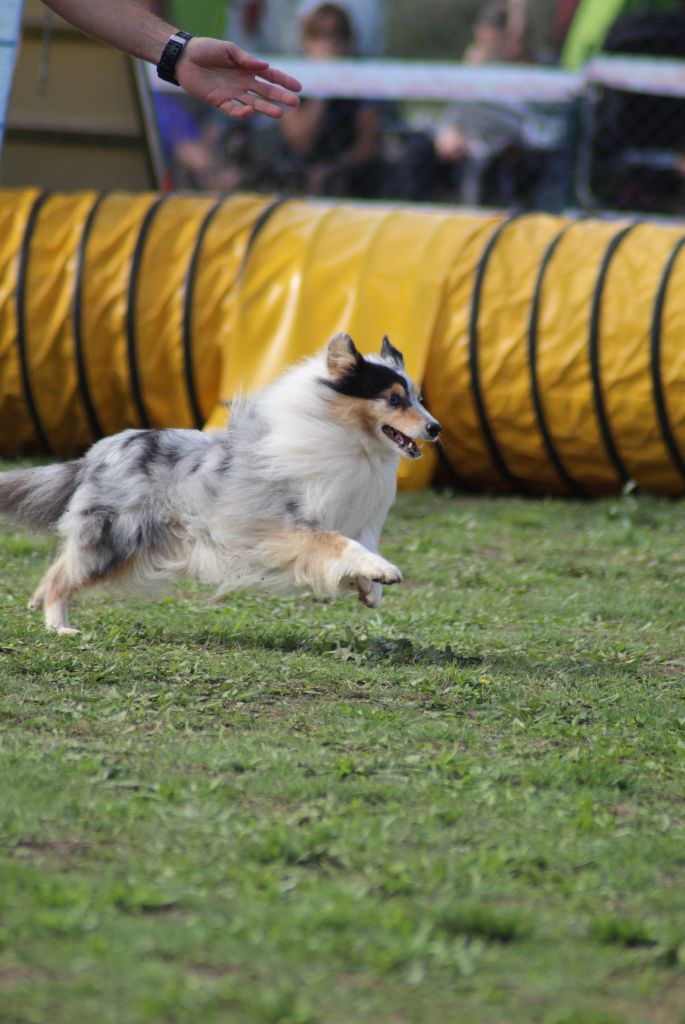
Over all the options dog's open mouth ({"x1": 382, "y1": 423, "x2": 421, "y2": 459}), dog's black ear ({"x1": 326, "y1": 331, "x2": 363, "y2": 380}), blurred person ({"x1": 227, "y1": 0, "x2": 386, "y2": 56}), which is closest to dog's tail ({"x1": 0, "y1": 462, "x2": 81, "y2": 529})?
dog's black ear ({"x1": 326, "y1": 331, "x2": 363, "y2": 380})

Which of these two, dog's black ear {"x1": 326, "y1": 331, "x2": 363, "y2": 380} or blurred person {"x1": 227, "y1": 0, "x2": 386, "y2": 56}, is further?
blurred person {"x1": 227, "y1": 0, "x2": 386, "y2": 56}

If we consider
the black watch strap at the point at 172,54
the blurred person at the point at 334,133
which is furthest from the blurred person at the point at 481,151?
the black watch strap at the point at 172,54

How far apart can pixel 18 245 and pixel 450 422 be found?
280 centimetres

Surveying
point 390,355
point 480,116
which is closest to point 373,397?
point 390,355

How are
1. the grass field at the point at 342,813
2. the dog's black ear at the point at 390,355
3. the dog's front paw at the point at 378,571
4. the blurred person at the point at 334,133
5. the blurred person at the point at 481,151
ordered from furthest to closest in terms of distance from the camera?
1. the blurred person at the point at 334,133
2. the blurred person at the point at 481,151
3. the dog's black ear at the point at 390,355
4. the dog's front paw at the point at 378,571
5. the grass field at the point at 342,813

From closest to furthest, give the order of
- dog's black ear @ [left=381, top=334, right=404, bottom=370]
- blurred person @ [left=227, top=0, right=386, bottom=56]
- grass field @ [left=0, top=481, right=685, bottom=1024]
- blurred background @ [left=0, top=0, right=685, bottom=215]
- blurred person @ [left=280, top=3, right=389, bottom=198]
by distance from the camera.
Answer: grass field @ [left=0, top=481, right=685, bottom=1024], dog's black ear @ [left=381, top=334, right=404, bottom=370], blurred background @ [left=0, top=0, right=685, bottom=215], blurred person @ [left=280, top=3, right=389, bottom=198], blurred person @ [left=227, top=0, right=386, bottom=56]

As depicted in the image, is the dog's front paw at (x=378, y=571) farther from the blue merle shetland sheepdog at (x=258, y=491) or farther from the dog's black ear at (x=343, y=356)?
the dog's black ear at (x=343, y=356)

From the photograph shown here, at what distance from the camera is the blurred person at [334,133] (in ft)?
40.0

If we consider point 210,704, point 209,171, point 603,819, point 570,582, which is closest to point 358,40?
point 209,171

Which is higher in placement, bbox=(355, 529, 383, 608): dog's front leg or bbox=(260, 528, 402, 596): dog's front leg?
bbox=(260, 528, 402, 596): dog's front leg

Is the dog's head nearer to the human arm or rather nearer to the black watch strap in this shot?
the human arm

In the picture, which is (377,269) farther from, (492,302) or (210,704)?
(210,704)

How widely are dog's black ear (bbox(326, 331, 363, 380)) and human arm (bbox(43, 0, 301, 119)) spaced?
89 cm

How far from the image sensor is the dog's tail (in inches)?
200
